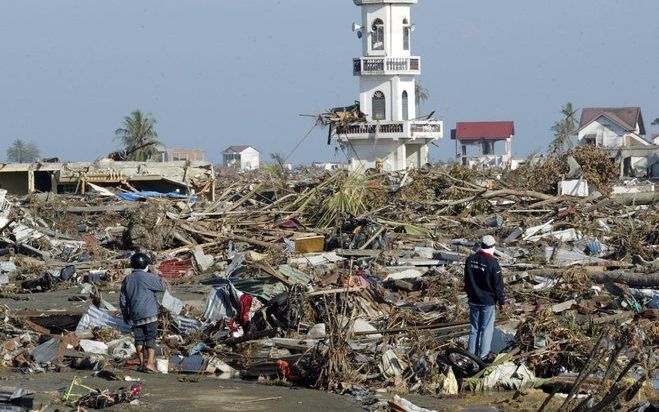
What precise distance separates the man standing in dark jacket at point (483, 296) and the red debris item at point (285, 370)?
1.76 meters

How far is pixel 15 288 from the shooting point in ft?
62.4

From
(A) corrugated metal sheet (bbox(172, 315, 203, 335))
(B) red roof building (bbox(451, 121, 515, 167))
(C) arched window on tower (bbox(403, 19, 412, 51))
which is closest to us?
(A) corrugated metal sheet (bbox(172, 315, 203, 335))

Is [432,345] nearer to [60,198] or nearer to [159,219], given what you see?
[159,219]

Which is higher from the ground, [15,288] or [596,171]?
[596,171]

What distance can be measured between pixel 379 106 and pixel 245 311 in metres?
49.9

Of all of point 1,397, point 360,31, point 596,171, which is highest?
point 360,31

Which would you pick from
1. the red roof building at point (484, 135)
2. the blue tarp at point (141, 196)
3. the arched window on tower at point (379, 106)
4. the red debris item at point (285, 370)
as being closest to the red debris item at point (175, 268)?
the red debris item at point (285, 370)

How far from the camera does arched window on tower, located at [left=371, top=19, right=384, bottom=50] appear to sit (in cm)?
6197

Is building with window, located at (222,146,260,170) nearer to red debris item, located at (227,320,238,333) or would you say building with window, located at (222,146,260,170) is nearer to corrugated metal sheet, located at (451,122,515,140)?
corrugated metal sheet, located at (451,122,515,140)

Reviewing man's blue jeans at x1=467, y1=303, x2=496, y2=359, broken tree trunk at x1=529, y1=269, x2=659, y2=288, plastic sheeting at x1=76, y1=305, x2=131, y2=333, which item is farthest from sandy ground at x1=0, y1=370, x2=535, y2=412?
broken tree trunk at x1=529, y1=269, x2=659, y2=288

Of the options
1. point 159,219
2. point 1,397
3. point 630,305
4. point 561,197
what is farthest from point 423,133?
point 1,397

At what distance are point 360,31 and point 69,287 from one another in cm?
4499

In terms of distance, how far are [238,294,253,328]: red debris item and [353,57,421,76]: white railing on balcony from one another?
4958 cm

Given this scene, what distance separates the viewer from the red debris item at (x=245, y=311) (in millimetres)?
13094
